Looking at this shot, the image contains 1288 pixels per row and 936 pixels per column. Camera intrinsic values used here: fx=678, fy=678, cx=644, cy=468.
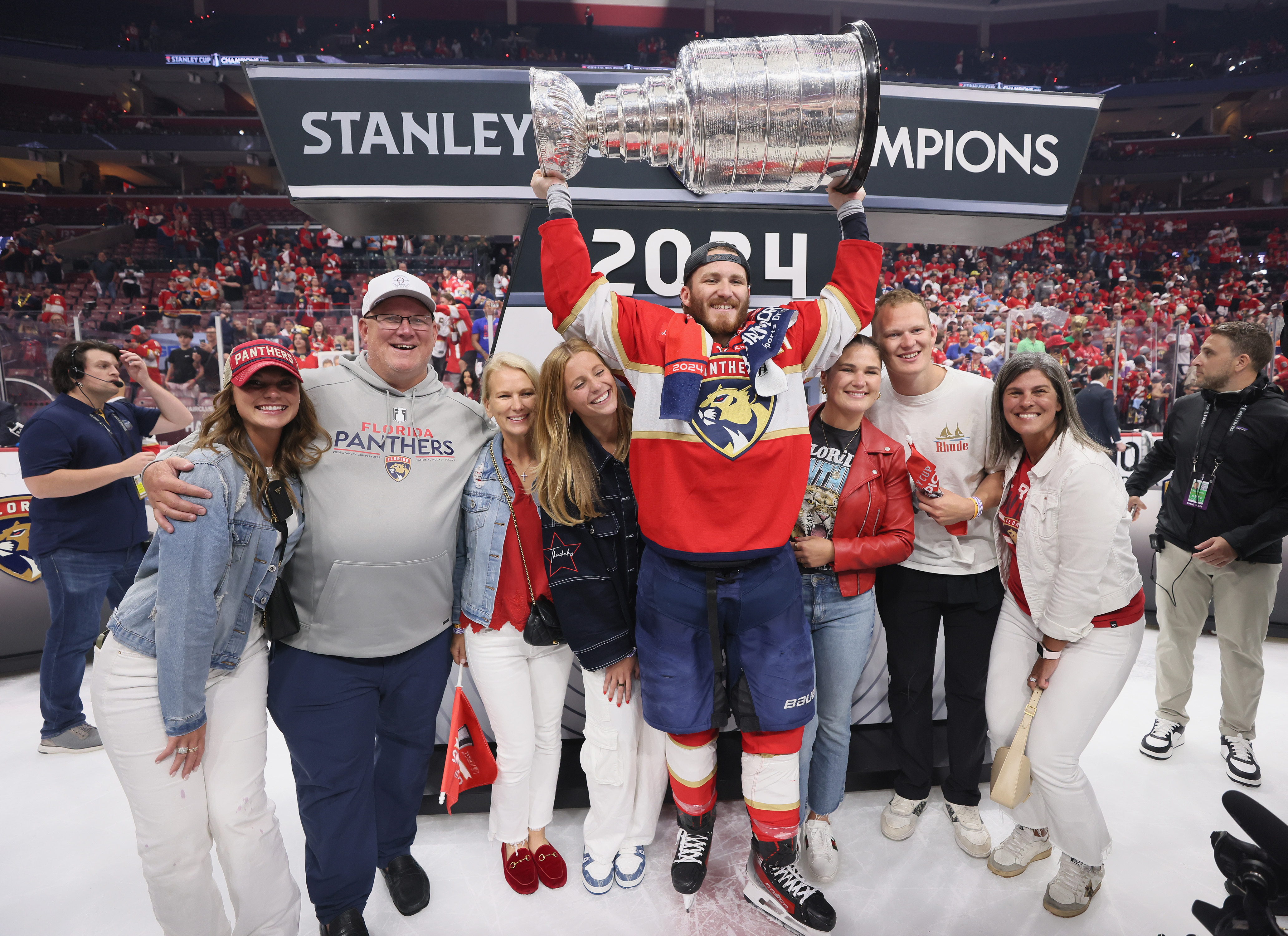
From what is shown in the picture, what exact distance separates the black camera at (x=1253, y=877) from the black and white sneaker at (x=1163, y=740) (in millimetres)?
2491

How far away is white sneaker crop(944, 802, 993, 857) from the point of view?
2.41 metres

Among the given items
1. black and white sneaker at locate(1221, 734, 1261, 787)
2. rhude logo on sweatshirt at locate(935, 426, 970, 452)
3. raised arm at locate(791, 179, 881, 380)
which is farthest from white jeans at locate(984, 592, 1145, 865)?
black and white sneaker at locate(1221, 734, 1261, 787)

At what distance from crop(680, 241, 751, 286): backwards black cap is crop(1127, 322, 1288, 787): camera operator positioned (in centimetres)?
215

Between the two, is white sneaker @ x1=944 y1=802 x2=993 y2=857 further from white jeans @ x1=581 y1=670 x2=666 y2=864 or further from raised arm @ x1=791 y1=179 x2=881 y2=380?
raised arm @ x1=791 y1=179 x2=881 y2=380

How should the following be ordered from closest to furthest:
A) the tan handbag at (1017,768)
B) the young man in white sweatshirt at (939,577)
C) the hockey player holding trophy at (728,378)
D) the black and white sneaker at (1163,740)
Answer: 1. the hockey player holding trophy at (728,378)
2. the tan handbag at (1017,768)
3. the young man in white sweatshirt at (939,577)
4. the black and white sneaker at (1163,740)

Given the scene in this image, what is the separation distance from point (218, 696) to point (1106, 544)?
2479 millimetres

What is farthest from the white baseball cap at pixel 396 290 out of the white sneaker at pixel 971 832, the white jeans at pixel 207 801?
the white sneaker at pixel 971 832

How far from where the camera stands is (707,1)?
70.2ft

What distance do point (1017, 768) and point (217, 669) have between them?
2.33 m

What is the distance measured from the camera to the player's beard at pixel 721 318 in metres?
1.93

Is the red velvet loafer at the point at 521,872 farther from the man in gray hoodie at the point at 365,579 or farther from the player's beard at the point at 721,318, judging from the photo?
the player's beard at the point at 721,318

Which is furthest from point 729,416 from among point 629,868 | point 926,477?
point 629,868

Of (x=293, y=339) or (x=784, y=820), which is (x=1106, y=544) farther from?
(x=293, y=339)

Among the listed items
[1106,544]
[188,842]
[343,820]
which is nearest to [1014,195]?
[1106,544]
